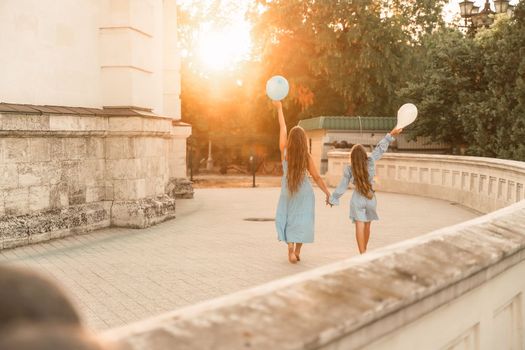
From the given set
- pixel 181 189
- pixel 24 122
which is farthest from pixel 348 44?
pixel 24 122

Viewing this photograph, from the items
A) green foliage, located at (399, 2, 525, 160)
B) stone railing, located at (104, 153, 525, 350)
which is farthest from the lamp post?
stone railing, located at (104, 153, 525, 350)

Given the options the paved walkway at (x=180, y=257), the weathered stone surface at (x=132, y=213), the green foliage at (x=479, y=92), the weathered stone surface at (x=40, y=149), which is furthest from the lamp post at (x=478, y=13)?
the weathered stone surface at (x=40, y=149)

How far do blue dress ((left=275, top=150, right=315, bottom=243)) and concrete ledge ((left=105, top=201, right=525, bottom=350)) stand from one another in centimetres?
568

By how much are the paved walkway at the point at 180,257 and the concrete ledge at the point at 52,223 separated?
18cm

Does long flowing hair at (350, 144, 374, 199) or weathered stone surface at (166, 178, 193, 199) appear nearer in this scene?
long flowing hair at (350, 144, 374, 199)

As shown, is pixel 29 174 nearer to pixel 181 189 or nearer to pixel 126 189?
pixel 126 189

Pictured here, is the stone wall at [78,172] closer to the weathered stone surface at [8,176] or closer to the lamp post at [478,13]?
the weathered stone surface at [8,176]

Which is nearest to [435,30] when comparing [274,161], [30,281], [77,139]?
[274,161]

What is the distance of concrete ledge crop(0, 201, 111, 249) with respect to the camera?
31.2ft

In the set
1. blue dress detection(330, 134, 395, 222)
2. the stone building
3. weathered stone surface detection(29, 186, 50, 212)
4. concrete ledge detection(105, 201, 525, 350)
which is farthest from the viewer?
weathered stone surface detection(29, 186, 50, 212)

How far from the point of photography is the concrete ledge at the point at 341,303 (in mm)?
1335

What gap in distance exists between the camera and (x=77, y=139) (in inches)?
435

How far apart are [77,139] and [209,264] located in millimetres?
3927

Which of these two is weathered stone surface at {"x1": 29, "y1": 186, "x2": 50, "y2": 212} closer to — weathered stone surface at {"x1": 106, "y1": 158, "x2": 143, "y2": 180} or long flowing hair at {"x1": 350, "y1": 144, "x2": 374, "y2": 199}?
weathered stone surface at {"x1": 106, "y1": 158, "x2": 143, "y2": 180}
